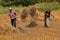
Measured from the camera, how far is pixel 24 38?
16.7 metres

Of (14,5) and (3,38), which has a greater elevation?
(3,38)

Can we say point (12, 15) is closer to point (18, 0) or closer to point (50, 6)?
point (50, 6)

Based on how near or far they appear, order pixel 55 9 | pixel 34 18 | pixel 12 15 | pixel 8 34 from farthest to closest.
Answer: pixel 55 9, pixel 34 18, pixel 12 15, pixel 8 34

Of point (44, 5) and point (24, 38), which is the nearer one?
point (24, 38)

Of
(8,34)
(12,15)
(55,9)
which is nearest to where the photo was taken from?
(8,34)

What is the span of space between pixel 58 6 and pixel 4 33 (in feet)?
78.5

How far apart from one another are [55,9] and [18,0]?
8995 mm

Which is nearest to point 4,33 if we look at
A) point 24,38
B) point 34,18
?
point 24,38

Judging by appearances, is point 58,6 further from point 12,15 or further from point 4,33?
point 4,33

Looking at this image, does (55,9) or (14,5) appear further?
(14,5)

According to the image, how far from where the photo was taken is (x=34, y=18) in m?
30.4

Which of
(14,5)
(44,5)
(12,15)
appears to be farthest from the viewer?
(14,5)

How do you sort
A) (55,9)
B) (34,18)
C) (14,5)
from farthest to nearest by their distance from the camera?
(14,5) → (55,9) → (34,18)

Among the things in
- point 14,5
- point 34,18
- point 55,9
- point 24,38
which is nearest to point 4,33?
point 24,38
